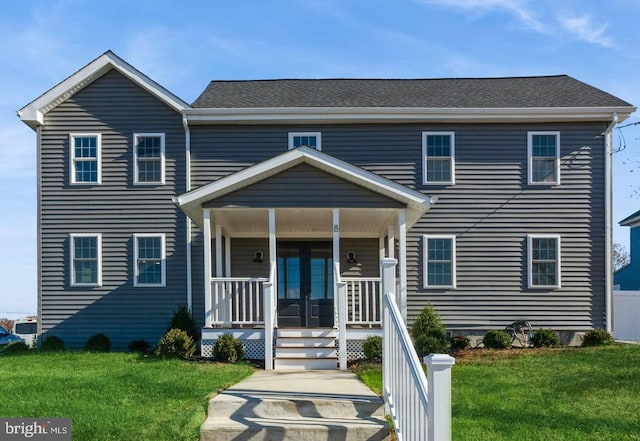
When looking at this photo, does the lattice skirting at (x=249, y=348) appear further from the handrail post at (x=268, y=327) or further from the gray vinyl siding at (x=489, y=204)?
the gray vinyl siding at (x=489, y=204)

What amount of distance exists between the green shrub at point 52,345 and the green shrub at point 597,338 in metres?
12.1

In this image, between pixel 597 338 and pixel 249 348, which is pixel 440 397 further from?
pixel 597 338

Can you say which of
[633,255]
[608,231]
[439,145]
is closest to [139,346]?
[439,145]

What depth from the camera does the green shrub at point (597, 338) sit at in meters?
16.1

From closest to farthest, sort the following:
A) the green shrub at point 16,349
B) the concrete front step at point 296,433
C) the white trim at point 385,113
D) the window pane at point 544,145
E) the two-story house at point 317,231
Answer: the concrete front step at point 296,433
the green shrub at point 16,349
the white trim at point 385,113
the two-story house at point 317,231
the window pane at point 544,145

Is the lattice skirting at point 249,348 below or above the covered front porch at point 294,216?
below

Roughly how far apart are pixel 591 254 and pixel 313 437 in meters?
12.2

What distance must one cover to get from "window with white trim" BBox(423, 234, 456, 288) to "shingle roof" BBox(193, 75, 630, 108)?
329cm

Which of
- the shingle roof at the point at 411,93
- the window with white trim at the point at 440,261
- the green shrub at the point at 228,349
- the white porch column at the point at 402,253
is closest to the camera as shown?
the green shrub at the point at 228,349

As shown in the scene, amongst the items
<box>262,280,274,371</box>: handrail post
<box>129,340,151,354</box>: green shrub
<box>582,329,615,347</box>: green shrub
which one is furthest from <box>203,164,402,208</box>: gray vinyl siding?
<box>582,329,615,347</box>: green shrub

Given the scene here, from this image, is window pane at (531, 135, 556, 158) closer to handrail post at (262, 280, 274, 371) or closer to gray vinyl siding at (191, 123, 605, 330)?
gray vinyl siding at (191, 123, 605, 330)

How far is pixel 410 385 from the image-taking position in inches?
229

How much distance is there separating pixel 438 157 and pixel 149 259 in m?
7.43

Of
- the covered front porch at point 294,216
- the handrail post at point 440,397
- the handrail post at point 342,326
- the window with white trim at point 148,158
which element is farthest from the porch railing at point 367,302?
the handrail post at point 440,397
